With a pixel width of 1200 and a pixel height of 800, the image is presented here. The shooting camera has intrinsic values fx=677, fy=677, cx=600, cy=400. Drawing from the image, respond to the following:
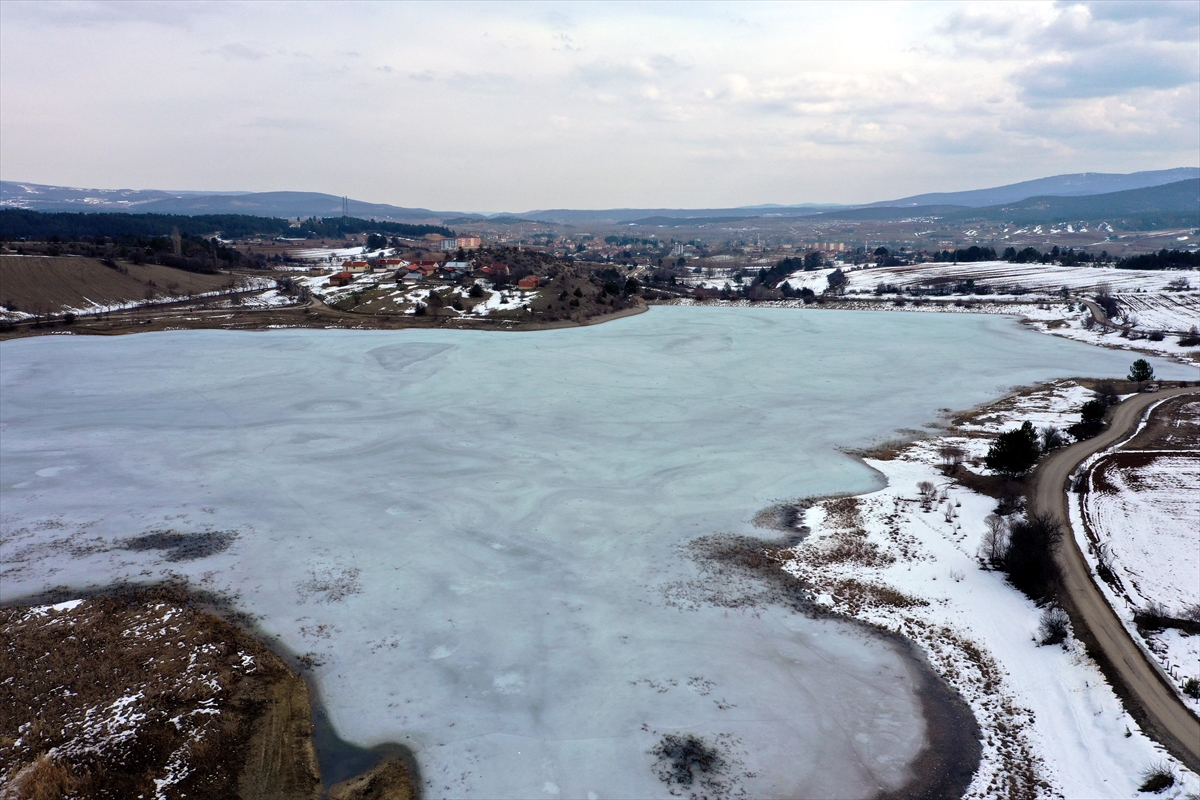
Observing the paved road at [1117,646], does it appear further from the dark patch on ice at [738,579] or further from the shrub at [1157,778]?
the dark patch on ice at [738,579]

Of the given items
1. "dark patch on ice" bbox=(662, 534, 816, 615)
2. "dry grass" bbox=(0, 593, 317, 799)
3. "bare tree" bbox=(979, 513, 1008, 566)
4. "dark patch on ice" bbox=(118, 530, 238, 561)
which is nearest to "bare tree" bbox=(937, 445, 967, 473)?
"bare tree" bbox=(979, 513, 1008, 566)

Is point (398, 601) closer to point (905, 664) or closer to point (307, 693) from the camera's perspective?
point (307, 693)

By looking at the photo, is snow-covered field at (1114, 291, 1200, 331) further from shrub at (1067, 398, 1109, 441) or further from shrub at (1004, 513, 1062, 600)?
shrub at (1004, 513, 1062, 600)

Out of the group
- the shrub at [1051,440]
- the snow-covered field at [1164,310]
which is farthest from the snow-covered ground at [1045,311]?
the shrub at [1051,440]

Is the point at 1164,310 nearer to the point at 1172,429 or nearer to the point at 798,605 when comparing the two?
the point at 1172,429

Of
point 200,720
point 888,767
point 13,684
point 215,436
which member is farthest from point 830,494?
point 215,436
